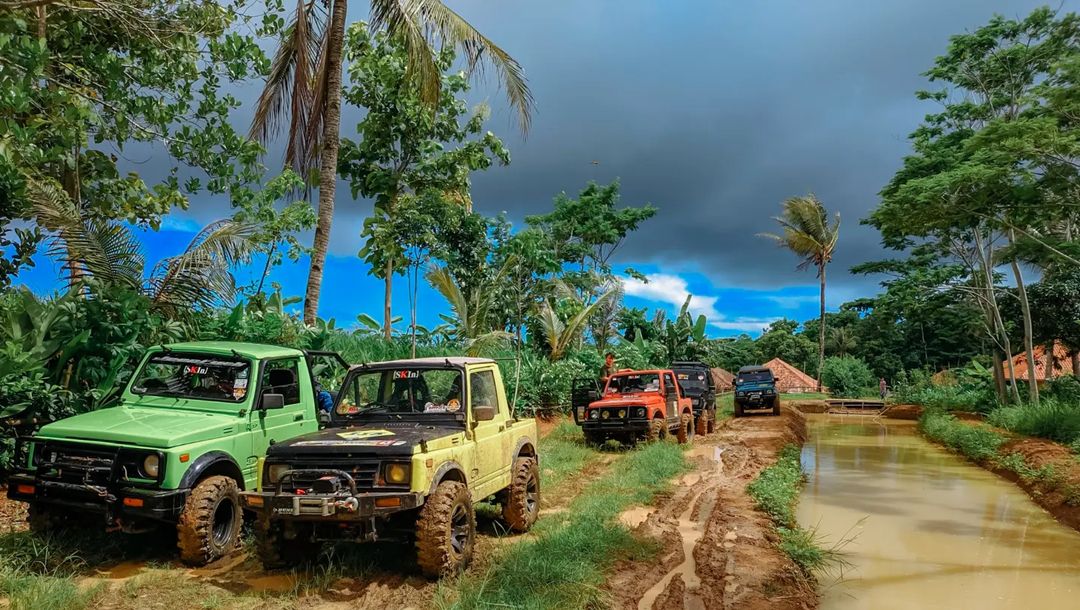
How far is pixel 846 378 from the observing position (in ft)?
126

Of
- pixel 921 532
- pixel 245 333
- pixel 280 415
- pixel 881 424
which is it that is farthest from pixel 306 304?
pixel 881 424

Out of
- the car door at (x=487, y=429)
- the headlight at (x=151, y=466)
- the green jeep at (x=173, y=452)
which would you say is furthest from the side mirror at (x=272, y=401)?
the car door at (x=487, y=429)

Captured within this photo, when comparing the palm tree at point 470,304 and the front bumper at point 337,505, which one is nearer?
the front bumper at point 337,505

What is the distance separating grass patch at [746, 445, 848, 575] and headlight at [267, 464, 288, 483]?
4899 mm

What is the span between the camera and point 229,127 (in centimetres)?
914

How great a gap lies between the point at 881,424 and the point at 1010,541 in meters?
19.0

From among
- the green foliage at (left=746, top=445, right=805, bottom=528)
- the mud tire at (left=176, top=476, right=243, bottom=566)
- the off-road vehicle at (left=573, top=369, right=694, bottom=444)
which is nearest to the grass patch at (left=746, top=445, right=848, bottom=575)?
the green foliage at (left=746, top=445, right=805, bottom=528)

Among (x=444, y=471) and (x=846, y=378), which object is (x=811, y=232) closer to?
(x=846, y=378)

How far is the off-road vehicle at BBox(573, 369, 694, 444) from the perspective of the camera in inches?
514

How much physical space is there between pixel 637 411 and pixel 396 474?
863 centimetres

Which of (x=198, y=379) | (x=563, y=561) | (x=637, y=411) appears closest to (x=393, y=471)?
(x=563, y=561)

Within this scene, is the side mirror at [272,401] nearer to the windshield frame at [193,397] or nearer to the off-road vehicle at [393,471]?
the windshield frame at [193,397]

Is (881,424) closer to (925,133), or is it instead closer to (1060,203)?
(925,133)

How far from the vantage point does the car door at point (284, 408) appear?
21.0ft
